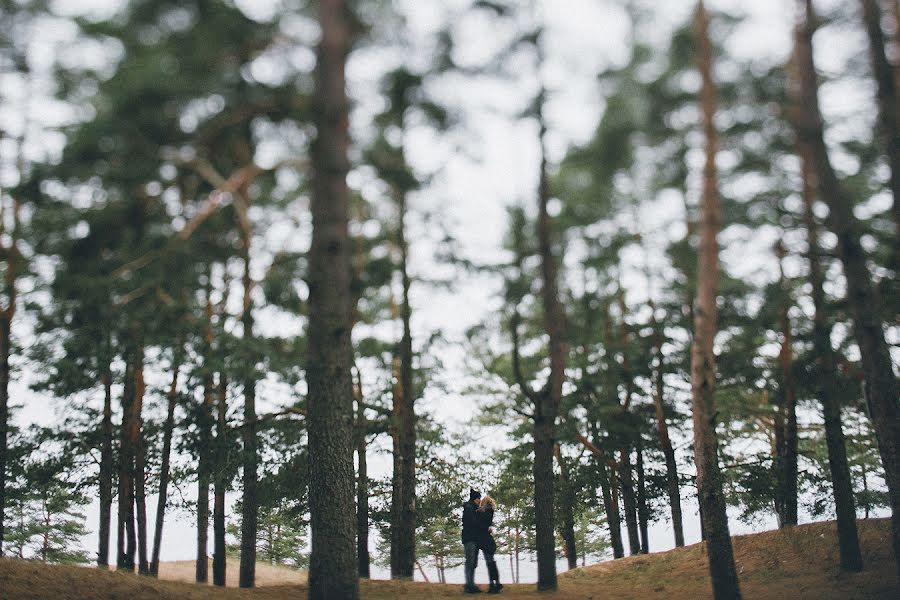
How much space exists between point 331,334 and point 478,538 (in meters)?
6.01

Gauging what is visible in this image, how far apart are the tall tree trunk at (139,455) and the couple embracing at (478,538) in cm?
815

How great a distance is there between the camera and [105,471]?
15.4m

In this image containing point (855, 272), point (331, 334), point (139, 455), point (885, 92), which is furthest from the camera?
point (139, 455)

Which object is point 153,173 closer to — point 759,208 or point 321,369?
point 321,369

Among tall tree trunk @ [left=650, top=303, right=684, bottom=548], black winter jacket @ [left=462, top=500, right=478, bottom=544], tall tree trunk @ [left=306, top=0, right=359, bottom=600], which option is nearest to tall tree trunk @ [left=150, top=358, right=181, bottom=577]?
tall tree trunk @ [left=306, top=0, right=359, bottom=600]

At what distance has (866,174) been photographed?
12852mm

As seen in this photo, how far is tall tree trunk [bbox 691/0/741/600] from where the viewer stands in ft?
29.5

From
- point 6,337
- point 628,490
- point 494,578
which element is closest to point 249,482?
point 494,578

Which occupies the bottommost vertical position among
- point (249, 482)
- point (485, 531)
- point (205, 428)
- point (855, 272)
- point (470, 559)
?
point (470, 559)

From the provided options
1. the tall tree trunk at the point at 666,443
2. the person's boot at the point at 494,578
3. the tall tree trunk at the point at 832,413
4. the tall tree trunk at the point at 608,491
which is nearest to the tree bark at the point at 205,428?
the person's boot at the point at 494,578

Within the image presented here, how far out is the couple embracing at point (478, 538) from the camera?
454 inches

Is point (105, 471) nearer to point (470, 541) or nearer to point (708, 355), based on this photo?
point (470, 541)

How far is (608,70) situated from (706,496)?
672cm

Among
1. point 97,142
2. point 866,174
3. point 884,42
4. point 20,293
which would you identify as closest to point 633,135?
point 884,42
